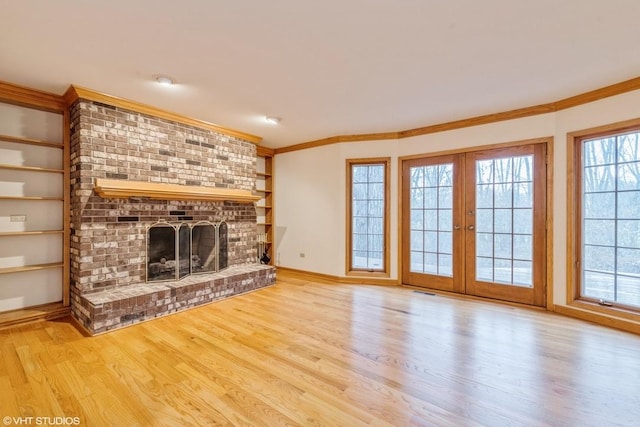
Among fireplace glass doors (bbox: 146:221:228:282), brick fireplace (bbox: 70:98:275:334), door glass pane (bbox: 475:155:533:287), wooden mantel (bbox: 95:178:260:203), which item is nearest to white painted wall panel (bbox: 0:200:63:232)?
brick fireplace (bbox: 70:98:275:334)

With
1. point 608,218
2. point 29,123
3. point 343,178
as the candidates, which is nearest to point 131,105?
point 29,123

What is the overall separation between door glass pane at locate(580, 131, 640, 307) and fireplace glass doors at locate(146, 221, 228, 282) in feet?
→ 15.4

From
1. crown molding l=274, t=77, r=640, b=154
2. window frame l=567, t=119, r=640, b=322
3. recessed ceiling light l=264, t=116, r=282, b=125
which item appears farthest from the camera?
recessed ceiling light l=264, t=116, r=282, b=125

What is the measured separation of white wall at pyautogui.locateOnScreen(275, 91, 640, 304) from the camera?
3326 mm

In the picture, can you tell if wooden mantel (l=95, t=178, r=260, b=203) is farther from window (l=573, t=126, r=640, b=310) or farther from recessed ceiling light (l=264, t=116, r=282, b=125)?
window (l=573, t=126, r=640, b=310)

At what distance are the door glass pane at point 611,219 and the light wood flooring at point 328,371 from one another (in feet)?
1.74

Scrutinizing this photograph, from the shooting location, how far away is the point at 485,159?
3.96 metres

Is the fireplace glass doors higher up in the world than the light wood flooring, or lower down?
higher up

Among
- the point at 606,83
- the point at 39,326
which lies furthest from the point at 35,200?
the point at 606,83

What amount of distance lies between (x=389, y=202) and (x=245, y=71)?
2.98m

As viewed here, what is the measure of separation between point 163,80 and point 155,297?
2.33m

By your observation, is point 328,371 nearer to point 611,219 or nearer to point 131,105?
point 611,219

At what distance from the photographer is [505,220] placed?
12.6 feet

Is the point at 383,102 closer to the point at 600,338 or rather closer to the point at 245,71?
the point at 245,71
